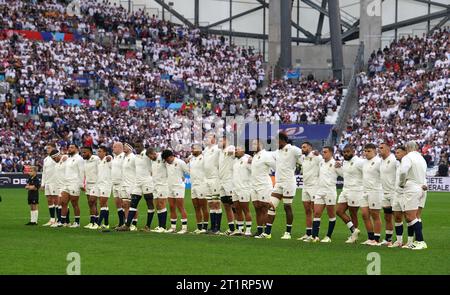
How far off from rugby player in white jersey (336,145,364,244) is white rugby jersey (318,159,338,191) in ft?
0.96

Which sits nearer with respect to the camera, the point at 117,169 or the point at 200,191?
the point at 200,191

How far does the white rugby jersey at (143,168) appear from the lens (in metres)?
27.3

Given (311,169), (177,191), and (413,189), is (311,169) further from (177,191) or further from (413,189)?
(177,191)

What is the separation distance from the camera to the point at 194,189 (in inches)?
1049

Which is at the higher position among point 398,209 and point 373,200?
point 373,200

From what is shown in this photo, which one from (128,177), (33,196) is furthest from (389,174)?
(33,196)

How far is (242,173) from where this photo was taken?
2561 centimetres

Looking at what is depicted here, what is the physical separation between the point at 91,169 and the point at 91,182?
372 mm

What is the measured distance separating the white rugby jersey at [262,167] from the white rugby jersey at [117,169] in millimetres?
4559

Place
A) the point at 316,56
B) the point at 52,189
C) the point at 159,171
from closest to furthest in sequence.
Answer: the point at 159,171, the point at 52,189, the point at 316,56

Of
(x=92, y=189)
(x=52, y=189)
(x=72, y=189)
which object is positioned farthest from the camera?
(x=52, y=189)

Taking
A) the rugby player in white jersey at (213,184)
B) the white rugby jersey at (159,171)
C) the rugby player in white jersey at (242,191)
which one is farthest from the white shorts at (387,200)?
the white rugby jersey at (159,171)

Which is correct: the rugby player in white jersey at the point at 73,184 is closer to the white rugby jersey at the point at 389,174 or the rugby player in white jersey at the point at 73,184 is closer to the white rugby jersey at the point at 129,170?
the white rugby jersey at the point at 129,170
